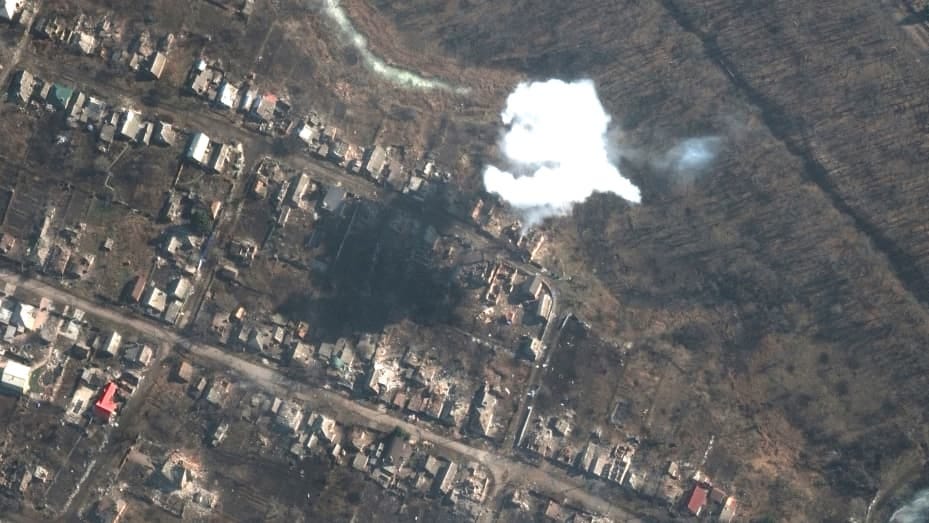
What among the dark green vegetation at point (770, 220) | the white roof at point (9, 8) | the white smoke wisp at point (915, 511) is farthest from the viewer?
the dark green vegetation at point (770, 220)

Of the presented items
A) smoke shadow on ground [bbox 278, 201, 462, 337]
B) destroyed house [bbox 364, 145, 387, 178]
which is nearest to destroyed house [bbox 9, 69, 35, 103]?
smoke shadow on ground [bbox 278, 201, 462, 337]

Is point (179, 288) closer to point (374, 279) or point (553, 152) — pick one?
point (374, 279)

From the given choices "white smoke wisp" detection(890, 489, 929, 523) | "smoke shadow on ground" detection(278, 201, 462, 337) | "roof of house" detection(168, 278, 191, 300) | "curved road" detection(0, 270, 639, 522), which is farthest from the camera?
"smoke shadow on ground" detection(278, 201, 462, 337)

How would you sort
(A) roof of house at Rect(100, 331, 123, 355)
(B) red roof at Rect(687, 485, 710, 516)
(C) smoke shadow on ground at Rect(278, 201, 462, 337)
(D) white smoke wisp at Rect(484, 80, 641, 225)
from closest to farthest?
(A) roof of house at Rect(100, 331, 123, 355)
(B) red roof at Rect(687, 485, 710, 516)
(C) smoke shadow on ground at Rect(278, 201, 462, 337)
(D) white smoke wisp at Rect(484, 80, 641, 225)

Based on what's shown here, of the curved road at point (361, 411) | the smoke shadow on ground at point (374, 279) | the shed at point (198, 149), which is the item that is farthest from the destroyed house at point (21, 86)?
the smoke shadow on ground at point (374, 279)

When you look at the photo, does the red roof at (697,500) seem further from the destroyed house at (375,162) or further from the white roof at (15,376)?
the white roof at (15,376)

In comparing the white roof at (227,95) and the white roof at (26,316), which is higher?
the white roof at (227,95)

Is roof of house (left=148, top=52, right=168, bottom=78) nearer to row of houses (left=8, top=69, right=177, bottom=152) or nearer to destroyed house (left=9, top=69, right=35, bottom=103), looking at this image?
row of houses (left=8, top=69, right=177, bottom=152)
